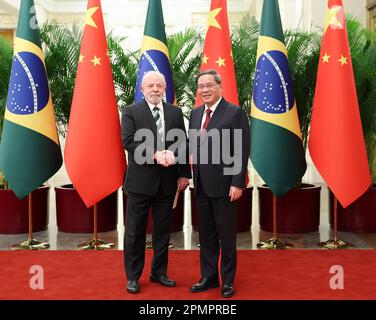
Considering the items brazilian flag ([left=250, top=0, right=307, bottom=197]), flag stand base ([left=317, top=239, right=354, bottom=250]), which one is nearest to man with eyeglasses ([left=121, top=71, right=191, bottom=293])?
brazilian flag ([left=250, top=0, right=307, bottom=197])

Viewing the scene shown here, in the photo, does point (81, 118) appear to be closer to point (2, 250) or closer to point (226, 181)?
point (2, 250)

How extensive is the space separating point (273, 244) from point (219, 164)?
6.50 feet

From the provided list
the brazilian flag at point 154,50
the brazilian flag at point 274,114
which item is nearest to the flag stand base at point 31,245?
the brazilian flag at point 154,50

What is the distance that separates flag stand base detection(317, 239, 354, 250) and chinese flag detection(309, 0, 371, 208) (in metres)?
0.47

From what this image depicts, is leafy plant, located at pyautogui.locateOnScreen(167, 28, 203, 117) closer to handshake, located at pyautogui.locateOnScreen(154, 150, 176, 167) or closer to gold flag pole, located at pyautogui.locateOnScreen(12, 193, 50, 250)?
gold flag pole, located at pyautogui.locateOnScreen(12, 193, 50, 250)

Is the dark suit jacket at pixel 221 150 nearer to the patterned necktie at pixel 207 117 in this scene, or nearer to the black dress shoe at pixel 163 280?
the patterned necktie at pixel 207 117

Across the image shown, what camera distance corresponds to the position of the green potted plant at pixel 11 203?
5.82 meters

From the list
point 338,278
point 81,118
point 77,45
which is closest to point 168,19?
point 77,45

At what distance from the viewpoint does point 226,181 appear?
3.55 meters

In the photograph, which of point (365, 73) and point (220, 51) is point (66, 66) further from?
point (365, 73)

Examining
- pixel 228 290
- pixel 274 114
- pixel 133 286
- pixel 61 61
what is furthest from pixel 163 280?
pixel 61 61

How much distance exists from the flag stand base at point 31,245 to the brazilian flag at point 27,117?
503 mm

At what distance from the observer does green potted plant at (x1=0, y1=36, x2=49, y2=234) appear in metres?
5.82
